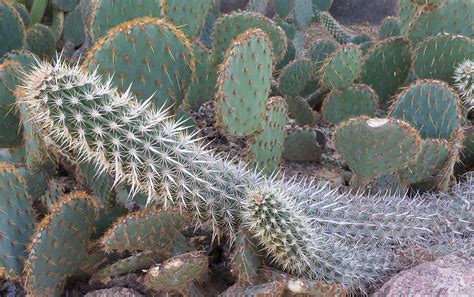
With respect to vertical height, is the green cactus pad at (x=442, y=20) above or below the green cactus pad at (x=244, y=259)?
above

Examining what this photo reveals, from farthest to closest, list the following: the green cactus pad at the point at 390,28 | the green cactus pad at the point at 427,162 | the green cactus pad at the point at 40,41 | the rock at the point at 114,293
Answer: the green cactus pad at the point at 390,28
the green cactus pad at the point at 40,41
the green cactus pad at the point at 427,162
the rock at the point at 114,293

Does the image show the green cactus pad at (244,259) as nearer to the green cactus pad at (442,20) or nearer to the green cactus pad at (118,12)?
the green cactus pad at (118,12)

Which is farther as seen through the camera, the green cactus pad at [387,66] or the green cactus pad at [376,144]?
the green cactus pad at [387,66]

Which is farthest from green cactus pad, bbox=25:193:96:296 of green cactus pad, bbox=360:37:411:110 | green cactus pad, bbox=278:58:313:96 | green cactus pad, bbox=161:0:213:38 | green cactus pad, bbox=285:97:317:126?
green cactus pad, bbox=360:37:411:110

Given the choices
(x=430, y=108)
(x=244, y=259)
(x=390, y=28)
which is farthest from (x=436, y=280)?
(x=390, y=28)

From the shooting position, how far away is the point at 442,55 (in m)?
3.04

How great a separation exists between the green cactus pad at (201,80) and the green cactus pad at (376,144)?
791mm

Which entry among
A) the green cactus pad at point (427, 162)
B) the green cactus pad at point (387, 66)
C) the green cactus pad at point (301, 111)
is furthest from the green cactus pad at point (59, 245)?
the green cactus pad at point (387, 66)

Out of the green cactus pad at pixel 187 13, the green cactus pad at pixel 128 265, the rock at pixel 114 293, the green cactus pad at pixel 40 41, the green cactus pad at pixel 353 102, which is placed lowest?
the rock at pixel 114 293

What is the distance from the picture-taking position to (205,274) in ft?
7.04

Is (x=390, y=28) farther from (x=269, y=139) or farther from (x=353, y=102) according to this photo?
(x=269, y=139)

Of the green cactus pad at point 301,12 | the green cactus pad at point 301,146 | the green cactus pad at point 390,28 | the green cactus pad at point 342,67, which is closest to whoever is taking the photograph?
the green cactus pad at point 342,67

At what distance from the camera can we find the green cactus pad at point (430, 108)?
105 inches

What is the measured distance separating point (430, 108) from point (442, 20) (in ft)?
2.48
